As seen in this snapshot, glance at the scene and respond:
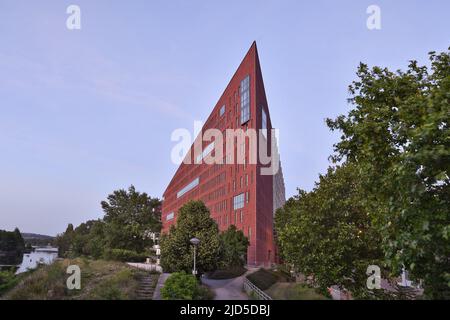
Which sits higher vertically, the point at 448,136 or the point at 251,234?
the point at 448,136

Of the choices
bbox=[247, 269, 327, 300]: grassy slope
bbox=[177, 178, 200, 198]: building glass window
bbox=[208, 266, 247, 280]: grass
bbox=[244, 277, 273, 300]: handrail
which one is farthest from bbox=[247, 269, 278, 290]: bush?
bbox=[177, 178, 200, 198]: building glass window

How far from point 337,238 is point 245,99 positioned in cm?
4897

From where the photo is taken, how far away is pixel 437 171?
31.7ft

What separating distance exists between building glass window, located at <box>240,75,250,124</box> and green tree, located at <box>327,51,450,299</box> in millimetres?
50632

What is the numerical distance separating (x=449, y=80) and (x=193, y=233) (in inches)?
771

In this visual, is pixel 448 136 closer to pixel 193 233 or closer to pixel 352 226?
pixel 352 226

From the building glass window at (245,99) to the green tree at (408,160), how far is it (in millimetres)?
50632

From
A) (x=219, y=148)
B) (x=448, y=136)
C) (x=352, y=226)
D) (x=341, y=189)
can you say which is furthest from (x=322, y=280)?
(x=219, y=148)

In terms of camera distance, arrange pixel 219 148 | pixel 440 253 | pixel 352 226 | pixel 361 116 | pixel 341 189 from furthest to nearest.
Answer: pixel 219 148
pixel 341 189
pixel 352 226
pixel 361 116
pixel 440 253

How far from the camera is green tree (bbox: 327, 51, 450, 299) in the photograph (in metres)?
9.54

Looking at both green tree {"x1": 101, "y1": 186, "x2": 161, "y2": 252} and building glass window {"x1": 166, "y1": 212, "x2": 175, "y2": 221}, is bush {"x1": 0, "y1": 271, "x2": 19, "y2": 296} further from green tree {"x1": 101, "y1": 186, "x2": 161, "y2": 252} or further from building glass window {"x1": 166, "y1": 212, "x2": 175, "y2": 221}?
building glass window {"x1": 166, "y1": 212, "x2": 175, "y2": 221}

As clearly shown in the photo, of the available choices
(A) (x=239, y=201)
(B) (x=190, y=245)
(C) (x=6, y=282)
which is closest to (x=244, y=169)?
(A) (x=239, y=201)

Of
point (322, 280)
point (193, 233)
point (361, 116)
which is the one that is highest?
point (361, 116)
